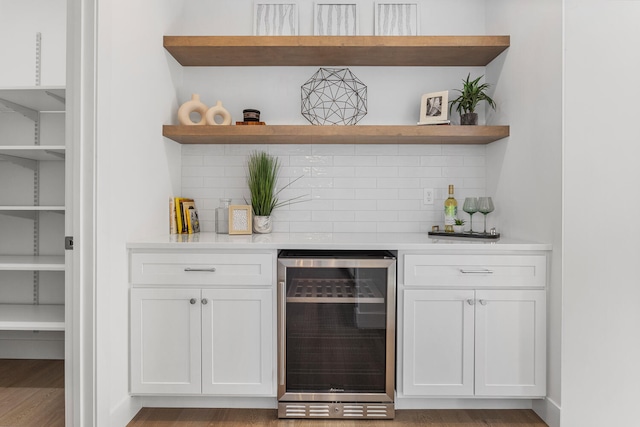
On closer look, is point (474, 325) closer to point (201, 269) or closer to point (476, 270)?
point (476, 270)

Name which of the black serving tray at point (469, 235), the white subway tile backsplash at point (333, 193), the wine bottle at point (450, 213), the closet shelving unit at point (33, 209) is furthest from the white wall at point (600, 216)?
the closet shelving unit at point (33, 209)

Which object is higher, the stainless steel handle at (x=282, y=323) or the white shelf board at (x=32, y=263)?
the white shelf board at (x=32, y=263)

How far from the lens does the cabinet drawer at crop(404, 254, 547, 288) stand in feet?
6.49

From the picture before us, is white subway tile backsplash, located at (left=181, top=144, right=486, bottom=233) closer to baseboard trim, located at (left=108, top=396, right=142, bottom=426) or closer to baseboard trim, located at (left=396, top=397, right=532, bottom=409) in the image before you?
baseboard trim, located at (left=396, top=397, right=532, bottom=409)

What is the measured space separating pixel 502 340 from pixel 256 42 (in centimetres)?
205

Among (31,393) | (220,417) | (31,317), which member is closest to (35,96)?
(31,317)

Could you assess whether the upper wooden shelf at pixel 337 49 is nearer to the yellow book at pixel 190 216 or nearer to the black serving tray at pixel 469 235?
the yellow book at pixel 190 216

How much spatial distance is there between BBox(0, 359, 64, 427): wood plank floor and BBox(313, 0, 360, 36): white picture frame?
2578mm

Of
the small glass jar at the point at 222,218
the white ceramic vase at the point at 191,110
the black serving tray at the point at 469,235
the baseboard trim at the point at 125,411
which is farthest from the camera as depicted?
the small glass jar at the point at 222,218

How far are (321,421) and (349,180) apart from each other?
142cm

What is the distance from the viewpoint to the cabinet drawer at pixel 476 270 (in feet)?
6.49

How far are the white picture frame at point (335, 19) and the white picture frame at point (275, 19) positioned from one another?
0.46 feet

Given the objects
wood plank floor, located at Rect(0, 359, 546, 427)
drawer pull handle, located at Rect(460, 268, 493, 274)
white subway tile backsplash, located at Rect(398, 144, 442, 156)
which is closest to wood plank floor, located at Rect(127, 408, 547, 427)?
wood plank floor, located at Rect(0, 359, 546, 427)

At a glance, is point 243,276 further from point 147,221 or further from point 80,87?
point 80,87
